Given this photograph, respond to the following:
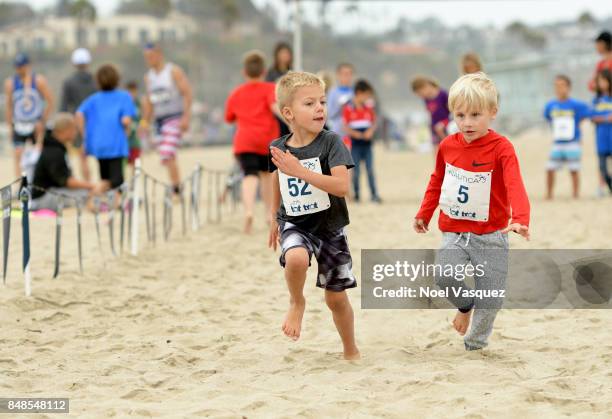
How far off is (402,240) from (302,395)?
5.05 m

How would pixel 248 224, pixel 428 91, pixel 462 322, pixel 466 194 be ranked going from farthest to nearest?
pixel 428 91, pixel 248 224, pixel 462 322, pixel 466 194

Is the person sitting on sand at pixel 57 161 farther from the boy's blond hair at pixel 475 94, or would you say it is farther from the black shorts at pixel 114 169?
the boy's blond hair at pixel 475 94

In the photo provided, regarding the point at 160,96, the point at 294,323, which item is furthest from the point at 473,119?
the point at 160,96

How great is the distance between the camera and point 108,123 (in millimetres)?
10797

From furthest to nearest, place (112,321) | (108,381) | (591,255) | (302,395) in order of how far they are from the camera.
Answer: (591,255), (112,321), (108,381), (302,395)

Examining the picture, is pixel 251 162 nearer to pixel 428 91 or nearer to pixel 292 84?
pixel 428 91

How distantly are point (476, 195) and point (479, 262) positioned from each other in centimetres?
34

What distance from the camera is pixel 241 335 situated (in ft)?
18.6

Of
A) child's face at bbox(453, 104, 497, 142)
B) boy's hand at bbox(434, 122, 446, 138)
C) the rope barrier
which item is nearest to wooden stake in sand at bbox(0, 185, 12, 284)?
the rope barrier

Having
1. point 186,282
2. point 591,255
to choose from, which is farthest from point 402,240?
point 186,282

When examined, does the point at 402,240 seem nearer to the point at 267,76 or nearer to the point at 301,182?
the point at 267,76

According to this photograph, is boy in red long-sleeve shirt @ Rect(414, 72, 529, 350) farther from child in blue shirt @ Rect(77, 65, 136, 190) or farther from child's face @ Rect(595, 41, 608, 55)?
child's face @ Rect(595, 41, 608, 55)

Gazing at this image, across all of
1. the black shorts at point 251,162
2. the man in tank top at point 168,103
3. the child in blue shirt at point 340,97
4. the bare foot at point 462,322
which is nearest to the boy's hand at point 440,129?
the child in blue shirt at point 340,97

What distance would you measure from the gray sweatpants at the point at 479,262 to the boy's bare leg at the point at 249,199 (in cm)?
492
